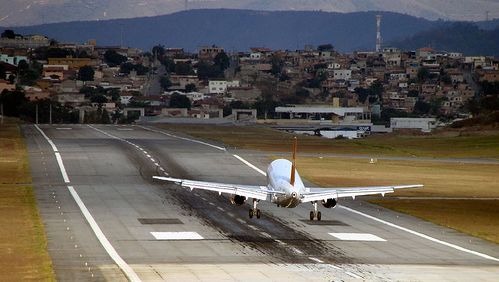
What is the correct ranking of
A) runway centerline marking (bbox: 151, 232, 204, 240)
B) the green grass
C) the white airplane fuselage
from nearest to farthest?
1. runway centerline marking (bbox: 151, 232, 204, 240)
2. the white airplane fuselage
3. the green grass

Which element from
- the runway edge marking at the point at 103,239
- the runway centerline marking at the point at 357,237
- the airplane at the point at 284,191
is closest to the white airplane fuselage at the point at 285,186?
the airplane at the point at 284,191

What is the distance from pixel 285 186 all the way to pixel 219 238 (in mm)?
6068

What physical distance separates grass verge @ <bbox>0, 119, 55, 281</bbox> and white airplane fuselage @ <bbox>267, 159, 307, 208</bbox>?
1238cm

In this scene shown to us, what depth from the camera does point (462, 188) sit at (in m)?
111

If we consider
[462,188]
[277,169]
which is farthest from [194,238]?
[462,188]

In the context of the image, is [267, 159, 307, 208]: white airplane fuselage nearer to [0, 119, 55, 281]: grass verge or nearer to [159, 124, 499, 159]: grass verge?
[0, 119, 55, 281]: grass verge

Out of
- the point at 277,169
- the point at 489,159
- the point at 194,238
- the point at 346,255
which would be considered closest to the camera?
the point at 346,255

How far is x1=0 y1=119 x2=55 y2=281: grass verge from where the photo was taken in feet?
199

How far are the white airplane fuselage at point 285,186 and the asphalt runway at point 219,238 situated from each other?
1.51 m

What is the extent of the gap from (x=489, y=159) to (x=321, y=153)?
17.0 metres

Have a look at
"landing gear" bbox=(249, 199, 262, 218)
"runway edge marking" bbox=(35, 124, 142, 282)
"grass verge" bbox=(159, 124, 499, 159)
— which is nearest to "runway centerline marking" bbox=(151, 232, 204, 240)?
"runway edge marking" bbox=(35, 124, 142, 282)

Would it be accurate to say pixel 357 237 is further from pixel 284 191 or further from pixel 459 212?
pixel 459 212

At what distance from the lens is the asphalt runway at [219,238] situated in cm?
6112

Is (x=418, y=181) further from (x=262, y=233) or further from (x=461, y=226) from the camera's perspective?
(x=262, y=233)
